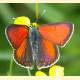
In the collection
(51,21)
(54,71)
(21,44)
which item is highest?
(51,21)

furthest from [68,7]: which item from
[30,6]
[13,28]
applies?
[13,28]

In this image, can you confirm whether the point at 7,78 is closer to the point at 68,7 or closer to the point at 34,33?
the point at 34,33

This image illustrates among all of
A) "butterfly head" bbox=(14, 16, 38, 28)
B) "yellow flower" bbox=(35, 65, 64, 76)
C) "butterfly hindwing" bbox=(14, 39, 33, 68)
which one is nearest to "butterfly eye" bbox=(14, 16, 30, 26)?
"butterfly head" bbox=(14, 16, 38, 28)

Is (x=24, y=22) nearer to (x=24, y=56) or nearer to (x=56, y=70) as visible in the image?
(x=24, y=56)

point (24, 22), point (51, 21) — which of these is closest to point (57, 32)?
point (51, 21)

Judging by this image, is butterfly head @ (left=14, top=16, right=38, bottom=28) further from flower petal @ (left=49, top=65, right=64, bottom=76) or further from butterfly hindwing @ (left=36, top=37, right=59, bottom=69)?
flower petal @ (left=49, top=65, right=64, bottom=76)

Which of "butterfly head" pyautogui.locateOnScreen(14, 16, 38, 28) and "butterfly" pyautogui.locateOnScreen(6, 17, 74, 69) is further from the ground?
"butterfly head" pyautogui.locateOnScreen(14, 16, 38, 28)
